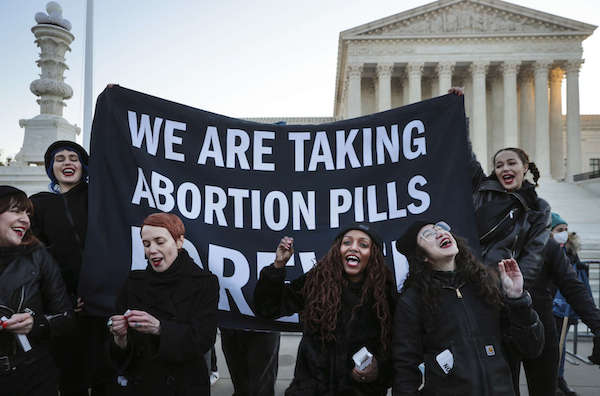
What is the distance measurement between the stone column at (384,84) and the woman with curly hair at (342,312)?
36.8 meters

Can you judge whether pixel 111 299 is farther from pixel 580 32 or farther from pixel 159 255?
pixel 580 32

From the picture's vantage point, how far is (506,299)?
92.7 inches

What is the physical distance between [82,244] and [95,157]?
621mm

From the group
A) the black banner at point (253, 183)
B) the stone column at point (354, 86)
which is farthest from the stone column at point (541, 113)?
the black banner at point (253, 183)

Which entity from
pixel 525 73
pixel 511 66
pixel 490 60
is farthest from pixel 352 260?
pixel 525 73

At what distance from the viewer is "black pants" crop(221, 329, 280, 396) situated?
3451 mm

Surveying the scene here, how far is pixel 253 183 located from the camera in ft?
10.7

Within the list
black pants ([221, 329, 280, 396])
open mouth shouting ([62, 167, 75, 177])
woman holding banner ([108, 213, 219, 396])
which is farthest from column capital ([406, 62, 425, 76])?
woman holding banner ([108, 213, 219, 396])

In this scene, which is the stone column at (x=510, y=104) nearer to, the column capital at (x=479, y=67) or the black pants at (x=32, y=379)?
the column capital at (x=479, y=67)

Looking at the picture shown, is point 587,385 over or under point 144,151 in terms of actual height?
under

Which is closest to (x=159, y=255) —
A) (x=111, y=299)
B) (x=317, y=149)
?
(x=111, y=299)

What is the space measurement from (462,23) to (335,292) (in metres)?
42.1

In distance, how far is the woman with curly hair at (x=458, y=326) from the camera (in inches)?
88.3

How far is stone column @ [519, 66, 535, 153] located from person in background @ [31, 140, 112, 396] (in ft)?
139
